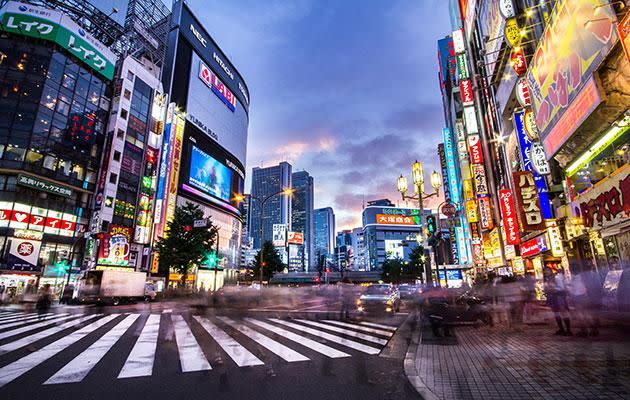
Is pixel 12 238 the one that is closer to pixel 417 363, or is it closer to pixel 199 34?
pixel 417 363

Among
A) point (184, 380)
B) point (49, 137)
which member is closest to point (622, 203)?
point (184, 380)

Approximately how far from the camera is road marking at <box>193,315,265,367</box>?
6.00 meters

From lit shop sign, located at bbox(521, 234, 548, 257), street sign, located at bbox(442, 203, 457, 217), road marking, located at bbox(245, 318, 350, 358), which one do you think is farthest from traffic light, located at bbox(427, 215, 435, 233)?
road marking, located at bbox(245, 318, 350, 358)

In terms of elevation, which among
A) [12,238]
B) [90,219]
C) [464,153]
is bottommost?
[12,238]

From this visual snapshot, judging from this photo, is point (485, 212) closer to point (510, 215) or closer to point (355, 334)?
point (510, 215)

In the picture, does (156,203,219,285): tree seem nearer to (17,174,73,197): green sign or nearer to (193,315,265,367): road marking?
(17,174,73,197): green sign

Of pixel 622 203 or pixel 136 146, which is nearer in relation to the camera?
pixel 622 203

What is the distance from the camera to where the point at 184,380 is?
479 cm

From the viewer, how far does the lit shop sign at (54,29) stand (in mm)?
32969

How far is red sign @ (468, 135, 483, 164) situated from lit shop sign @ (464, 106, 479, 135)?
25.2 inches

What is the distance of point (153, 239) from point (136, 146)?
1241 centimetres

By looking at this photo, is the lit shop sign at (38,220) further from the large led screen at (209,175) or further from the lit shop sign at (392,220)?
the lit shop sign at (392,220)

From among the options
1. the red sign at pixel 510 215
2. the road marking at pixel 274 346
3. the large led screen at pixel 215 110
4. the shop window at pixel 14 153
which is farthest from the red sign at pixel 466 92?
the large led screen at pixel 215 110

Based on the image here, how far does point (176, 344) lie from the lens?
7680mm
